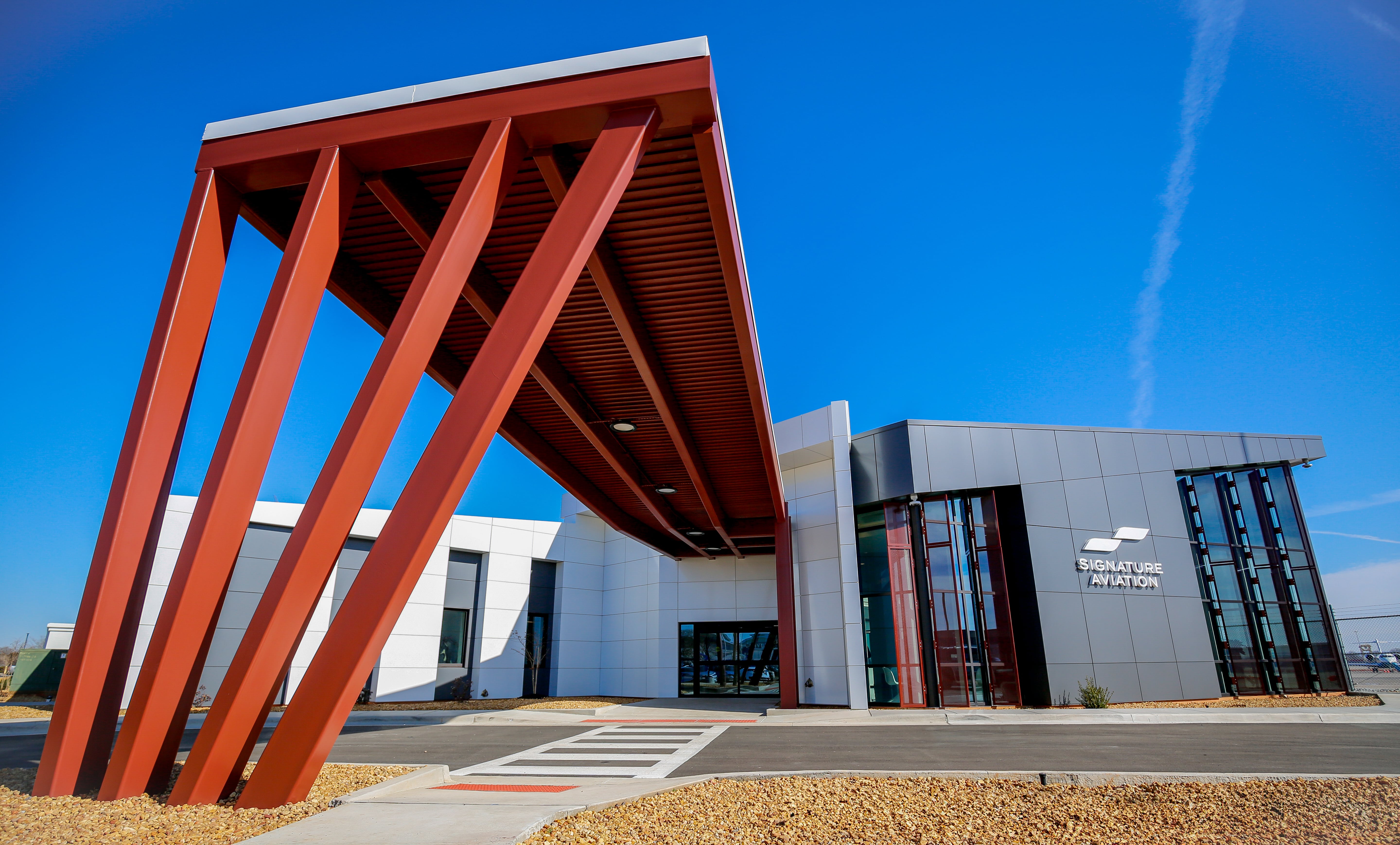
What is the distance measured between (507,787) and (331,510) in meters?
3.84

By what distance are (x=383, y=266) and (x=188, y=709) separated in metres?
5.68

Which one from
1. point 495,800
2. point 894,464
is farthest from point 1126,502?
point 495,800

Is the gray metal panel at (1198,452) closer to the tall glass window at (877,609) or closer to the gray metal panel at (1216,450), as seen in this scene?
the gray metal panel at (1216,450)

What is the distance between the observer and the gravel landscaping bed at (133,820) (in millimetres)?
4918

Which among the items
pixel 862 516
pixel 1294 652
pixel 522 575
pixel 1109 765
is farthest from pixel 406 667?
pixel 1294 652

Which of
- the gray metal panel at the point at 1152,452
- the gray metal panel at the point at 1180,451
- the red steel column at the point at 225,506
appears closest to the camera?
the red steel column at the point at 225,506

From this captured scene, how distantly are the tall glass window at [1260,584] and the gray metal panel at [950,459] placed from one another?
772 cm

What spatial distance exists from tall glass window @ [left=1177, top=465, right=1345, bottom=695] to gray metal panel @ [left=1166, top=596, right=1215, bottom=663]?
1164mm

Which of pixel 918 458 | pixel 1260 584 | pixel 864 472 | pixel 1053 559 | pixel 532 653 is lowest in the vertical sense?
pixel 532 653

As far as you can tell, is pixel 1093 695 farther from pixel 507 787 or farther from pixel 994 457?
pixel 507 787

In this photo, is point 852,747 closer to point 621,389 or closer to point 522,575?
point 621,389

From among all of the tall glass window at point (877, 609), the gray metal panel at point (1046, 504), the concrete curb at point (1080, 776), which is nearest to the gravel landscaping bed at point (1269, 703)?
the gray metal panel at point (1046, 504)

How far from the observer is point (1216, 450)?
22.0 metres

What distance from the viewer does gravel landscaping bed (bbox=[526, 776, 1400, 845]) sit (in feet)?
17.8
